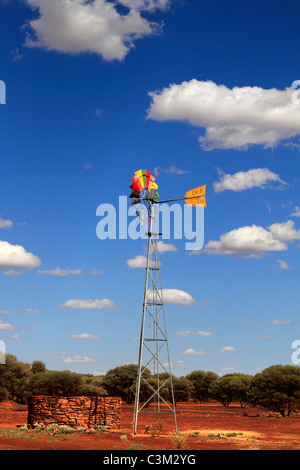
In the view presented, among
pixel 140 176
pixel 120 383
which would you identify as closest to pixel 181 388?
pixel 120 383

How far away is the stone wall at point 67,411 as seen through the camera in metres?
30.9

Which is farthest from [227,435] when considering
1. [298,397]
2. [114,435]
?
[298,397]

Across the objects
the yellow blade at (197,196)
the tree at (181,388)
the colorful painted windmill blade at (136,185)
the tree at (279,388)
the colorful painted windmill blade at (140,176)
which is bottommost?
the tree at (181,388)

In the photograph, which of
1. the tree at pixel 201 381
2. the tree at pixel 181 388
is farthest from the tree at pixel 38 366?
the tree at pixel 201 381

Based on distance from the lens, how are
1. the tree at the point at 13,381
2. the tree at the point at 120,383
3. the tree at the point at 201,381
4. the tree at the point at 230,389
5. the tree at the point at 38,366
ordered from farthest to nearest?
1. the tree at the point at 201,381
2. the tree at the point at 38,366
3. the tree at the point at 230,389
4. the tree at the point at 120,383
5. the tree at the point at 13,381

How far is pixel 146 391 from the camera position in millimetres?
73062

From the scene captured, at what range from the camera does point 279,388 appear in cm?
5456

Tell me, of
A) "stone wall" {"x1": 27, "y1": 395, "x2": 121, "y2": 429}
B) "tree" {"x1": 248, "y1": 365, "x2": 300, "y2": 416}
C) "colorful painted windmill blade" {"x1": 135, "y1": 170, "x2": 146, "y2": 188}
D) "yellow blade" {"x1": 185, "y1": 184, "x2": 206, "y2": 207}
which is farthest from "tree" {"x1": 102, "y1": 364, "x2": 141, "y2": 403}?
"yellow blade" {"x1": 185, "y1": 184, "x2": 206, "y2": 207}

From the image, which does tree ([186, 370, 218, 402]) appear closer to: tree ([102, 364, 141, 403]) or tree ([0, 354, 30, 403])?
tree ([102, 364, 141, 403])

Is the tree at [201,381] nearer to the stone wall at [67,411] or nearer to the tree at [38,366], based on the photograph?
the tree at [38,366]

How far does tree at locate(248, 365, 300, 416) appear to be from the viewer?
53562mm

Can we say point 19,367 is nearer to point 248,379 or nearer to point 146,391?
point 146,391
